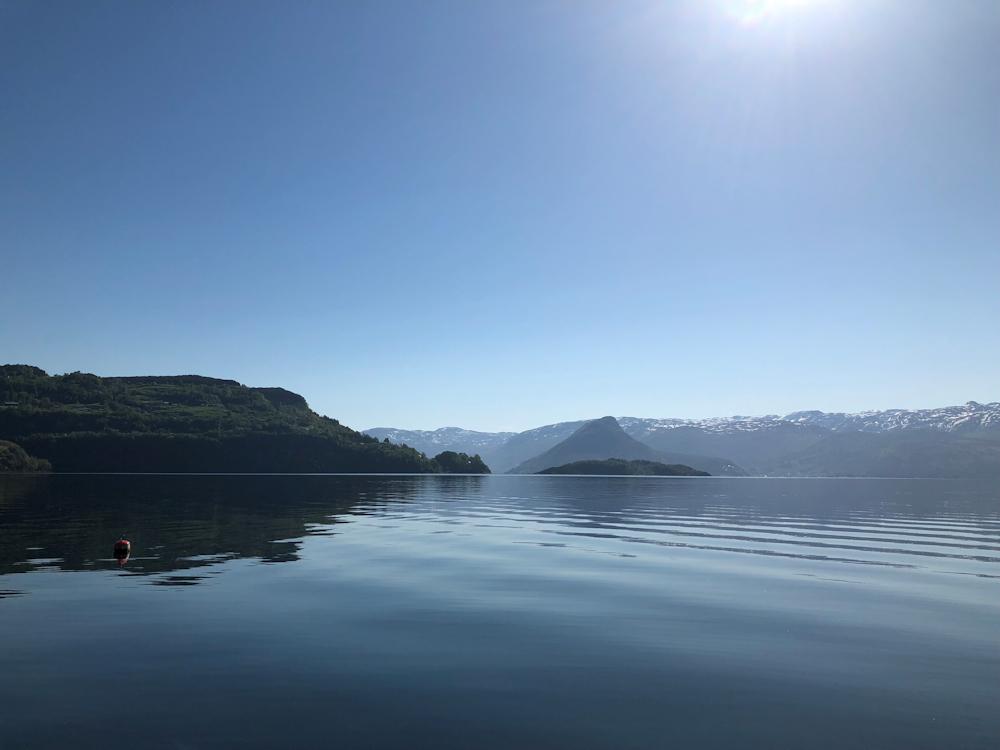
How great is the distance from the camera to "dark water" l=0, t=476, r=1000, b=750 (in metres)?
14.7

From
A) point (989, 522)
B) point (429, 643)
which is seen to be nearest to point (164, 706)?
point (429, 643)

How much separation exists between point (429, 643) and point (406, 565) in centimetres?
1815

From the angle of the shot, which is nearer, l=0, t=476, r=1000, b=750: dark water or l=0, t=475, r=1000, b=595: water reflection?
l=0, t=476, r=1000, b=750: dark water

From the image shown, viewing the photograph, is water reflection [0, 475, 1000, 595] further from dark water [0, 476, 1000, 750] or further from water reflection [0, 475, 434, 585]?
dark water [0, 476, 1000, 750]

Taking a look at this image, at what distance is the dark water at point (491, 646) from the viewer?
48.3ft

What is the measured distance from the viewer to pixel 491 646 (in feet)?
71.6

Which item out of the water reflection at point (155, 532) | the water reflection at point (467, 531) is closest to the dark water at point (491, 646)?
the water reflection at point (155, 532)

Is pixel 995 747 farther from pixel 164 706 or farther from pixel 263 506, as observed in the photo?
pixel 263 506

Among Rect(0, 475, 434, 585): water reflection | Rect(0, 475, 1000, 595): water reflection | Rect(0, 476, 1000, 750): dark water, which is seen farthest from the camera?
Rect(0, 475, 1000, 595): water reflection

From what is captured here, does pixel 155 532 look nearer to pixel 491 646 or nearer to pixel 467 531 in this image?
pixel 467 531

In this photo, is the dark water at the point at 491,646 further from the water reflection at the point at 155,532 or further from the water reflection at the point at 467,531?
the water reflection at the point at 467,531

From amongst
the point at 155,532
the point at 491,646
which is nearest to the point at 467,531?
the point at 155,532

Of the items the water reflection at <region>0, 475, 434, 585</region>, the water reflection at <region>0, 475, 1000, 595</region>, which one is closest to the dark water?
the water reflection at <region>0, 475, 434, 585</region>

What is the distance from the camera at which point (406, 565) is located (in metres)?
39.7
